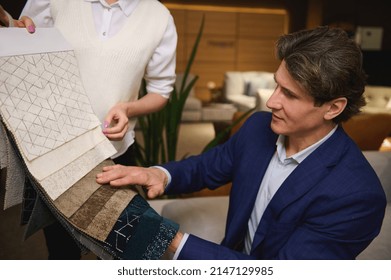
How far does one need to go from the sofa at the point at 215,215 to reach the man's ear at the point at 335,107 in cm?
50

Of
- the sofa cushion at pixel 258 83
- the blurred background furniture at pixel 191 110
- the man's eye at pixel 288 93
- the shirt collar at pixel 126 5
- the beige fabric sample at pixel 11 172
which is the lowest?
the blurred background furniture at pixel 191 110

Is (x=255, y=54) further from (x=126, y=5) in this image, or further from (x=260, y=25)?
(x=126, y=5)

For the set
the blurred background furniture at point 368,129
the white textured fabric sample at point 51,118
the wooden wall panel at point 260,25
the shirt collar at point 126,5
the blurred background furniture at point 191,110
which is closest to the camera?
the white textured fabric sample at point 51,118

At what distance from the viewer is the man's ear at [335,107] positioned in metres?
1.09

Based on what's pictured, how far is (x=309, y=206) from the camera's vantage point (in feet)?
3.60

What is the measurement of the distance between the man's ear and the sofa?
503 millimetres

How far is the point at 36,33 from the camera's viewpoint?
905mm

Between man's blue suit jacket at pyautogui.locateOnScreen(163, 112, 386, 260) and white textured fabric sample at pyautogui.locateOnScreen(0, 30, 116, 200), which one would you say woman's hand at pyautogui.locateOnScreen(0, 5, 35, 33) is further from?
man's blue suit jacket at pyautogui.locateOnScreen(163, 112, 386, 260)

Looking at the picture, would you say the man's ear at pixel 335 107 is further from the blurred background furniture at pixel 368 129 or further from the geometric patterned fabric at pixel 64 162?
the blurred background furniture at pixel 368 129

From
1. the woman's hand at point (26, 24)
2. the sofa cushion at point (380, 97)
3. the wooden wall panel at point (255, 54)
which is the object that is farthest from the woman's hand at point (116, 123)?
the wooden wall panel at point (255, 54)

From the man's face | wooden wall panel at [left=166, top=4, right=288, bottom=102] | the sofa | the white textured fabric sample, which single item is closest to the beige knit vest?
the white textured fabric sample

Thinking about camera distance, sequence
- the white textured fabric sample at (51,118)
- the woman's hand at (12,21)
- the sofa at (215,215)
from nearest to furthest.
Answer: the white textured fabric sample at (51,118) < the woman's hand at (12,21) < the sofa at (215,215)

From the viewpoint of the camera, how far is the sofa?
1.36m

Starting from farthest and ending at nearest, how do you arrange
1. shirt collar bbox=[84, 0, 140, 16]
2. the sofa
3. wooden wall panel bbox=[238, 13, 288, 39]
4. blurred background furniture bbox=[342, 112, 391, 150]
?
wooden wall panel bbox=[238, 13, 288, 39] < blurred background furniture bbox=[342, 112, 391, 150] < the sofa < shirt collar bbox=[84, 0, 140, 16]
